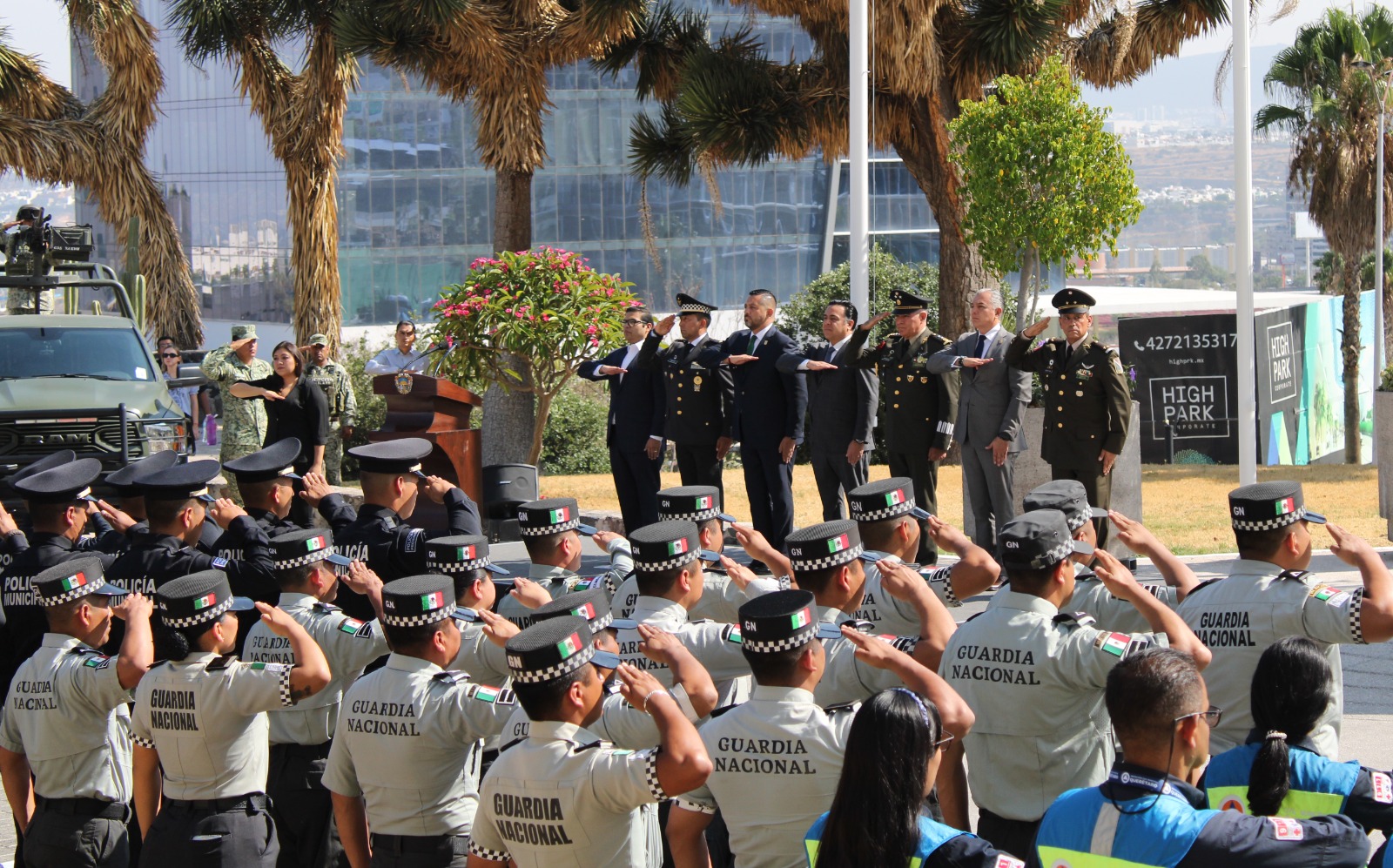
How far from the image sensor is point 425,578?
4496 millimetres

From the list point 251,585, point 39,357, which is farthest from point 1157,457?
point 251,585

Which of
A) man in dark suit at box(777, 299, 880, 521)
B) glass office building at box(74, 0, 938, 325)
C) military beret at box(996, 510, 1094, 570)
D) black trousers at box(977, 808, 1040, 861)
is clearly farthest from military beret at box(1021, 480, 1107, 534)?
glass office building at box(74, 0, 938, 325)

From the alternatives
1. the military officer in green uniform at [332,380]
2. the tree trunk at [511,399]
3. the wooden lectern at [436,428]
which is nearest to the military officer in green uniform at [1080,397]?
the wooden lectern at [436,428]

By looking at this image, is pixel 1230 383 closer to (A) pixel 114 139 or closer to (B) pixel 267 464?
(B) pixel 267 464

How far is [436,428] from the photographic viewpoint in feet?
39.9

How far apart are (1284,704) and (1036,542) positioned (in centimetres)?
93

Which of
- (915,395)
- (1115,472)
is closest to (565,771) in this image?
(915,395)

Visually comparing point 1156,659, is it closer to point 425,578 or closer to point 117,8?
point 425,578

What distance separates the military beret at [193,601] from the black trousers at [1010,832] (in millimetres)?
2400

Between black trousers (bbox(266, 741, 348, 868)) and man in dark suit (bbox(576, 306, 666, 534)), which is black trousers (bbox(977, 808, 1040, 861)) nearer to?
black trousers (bbox(266, 741, 348, 868))

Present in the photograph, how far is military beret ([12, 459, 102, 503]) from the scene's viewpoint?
6.32 m

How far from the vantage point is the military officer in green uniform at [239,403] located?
12.2 meters

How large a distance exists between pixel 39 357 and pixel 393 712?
9550mm

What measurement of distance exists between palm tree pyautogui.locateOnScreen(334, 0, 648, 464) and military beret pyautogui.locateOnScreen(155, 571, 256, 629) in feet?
35.5
